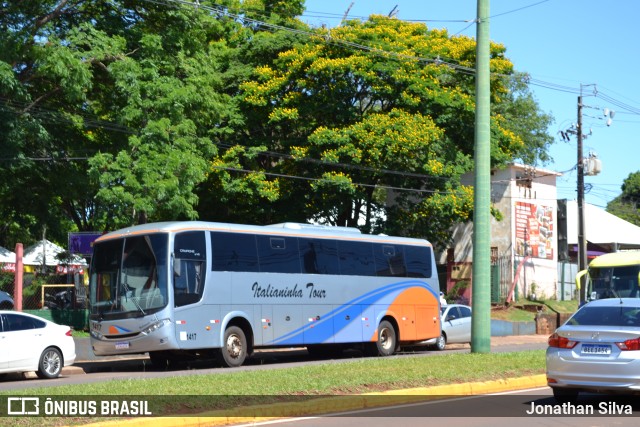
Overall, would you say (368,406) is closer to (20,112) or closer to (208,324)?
(208,324)

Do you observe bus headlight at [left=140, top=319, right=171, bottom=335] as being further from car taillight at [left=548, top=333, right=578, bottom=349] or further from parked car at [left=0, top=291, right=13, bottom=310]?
car taillight at [left=548, top=333, right=578, bottom=349]

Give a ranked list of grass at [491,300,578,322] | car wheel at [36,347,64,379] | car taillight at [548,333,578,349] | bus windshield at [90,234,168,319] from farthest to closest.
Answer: grass at [491,300,578,322] → bus windshield at [90,234,168,319] → car wheel at [36,347,64,379] → car taillight at [548,333,578,349]

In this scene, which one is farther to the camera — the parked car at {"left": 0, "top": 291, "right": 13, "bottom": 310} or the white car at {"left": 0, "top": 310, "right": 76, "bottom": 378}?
the parked car at {"left": 0, "top": 291, "right": 13, "bottom": 310}

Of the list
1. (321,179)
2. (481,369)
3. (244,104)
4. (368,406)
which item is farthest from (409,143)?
(368,406)

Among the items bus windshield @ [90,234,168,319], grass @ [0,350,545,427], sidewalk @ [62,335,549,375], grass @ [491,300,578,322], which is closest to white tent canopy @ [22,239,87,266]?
sidewalk @ [62,335,549,375]

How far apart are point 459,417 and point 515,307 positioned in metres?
34.1

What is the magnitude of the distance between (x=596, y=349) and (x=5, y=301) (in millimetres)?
21618

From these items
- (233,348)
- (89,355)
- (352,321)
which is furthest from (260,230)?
(89,355)

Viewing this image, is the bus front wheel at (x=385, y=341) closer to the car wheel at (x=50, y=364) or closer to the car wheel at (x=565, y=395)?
the car wheel at (x=50, y=364)

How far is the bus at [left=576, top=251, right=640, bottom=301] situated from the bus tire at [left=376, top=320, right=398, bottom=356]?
9.33 m

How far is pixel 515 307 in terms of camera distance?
46.0 m

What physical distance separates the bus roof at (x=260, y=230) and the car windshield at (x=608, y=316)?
11.2 m

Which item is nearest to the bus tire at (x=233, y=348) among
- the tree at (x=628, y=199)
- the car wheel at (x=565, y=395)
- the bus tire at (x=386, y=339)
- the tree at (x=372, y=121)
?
the bus tire at (x=386, y=339)

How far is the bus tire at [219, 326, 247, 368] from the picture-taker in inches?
913
